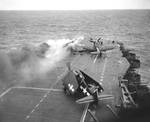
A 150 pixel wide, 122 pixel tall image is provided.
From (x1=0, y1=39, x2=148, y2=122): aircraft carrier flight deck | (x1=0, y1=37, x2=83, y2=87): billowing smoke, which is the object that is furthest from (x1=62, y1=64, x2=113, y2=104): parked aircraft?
(x1=0, y1=37, x2=83, y2=87): billowing smoke

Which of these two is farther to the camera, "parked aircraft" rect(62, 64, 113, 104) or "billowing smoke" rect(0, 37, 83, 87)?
"billowing smoke" rect(0, 37, 83, 87)

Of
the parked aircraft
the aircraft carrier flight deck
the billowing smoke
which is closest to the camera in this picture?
the aircraft carrier flight deck

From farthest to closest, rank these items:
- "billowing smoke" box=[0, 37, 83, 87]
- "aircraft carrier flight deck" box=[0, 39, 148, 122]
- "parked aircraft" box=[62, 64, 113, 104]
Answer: "billowing smoke" box=[0, 37, 83, 87]
"parked aircraft" box=[62, 64, 113, 104]
"aircraft carrier flight deck" box=[0, 39, 148, 122]

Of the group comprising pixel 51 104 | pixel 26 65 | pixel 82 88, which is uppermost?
pixel 82 88

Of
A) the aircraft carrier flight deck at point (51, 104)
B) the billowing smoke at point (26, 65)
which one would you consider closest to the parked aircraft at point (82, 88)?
the aircraft carrier flight deck at point (51, 104)

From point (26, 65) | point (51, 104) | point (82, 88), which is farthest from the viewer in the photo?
point (26, 65)

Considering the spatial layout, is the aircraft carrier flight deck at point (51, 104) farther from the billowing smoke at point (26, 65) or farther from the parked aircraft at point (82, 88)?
the billowing smoke at point (26, 65)

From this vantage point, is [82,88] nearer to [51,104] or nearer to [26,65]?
[51,104]

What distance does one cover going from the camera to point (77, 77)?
71.1 feet

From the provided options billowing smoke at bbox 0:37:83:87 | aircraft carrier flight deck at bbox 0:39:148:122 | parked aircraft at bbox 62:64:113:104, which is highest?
parked aircraft at bbox 62:64:113:104

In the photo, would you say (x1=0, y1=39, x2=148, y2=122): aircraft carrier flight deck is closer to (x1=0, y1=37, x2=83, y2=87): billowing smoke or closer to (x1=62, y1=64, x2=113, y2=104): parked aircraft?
(x1=62, y1=64, x2=113, y2=104): parked aircraft

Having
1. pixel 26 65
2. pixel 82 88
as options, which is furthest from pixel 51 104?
pixel 26 65

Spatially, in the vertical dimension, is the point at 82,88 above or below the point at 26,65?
above

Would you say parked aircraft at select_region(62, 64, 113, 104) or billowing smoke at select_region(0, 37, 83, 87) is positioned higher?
parked aircraft at select_region(62, 64, 113, 104)
